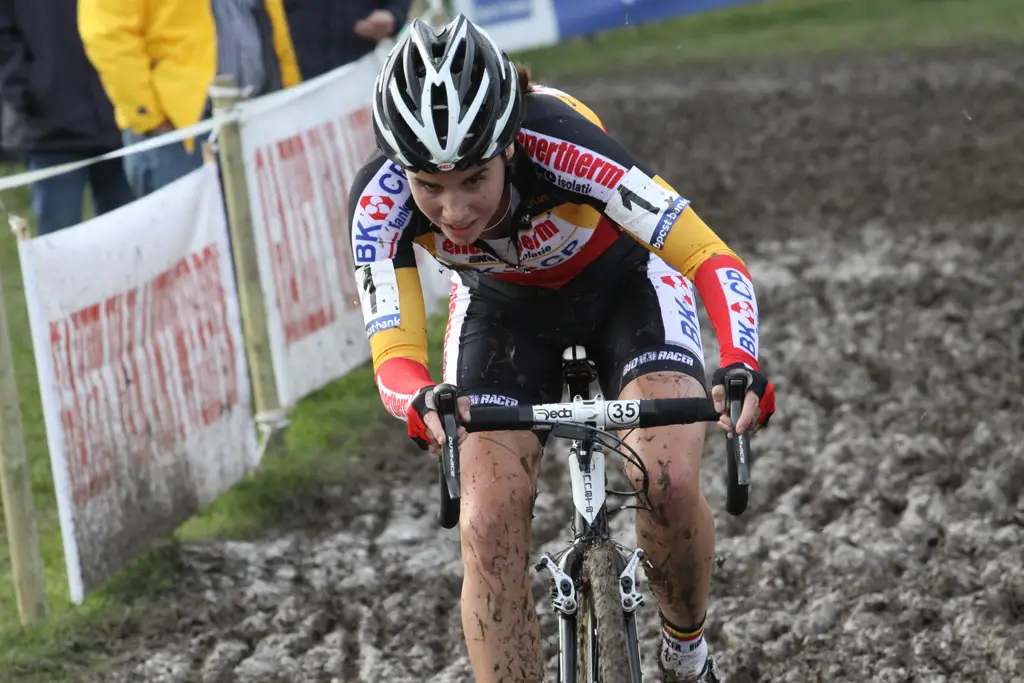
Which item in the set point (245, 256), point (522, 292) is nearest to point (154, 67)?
point (245, 256)

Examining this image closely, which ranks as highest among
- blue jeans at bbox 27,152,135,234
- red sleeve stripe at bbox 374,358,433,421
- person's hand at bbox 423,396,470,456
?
person's hand at bbox 423,396,470,456

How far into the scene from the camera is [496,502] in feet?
14.3

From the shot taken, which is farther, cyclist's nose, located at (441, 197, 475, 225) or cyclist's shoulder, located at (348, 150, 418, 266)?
cyclist's shoulder, located at (348, 150, 418, 266)

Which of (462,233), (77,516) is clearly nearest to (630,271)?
(462,233)

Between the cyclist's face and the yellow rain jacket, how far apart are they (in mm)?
3806

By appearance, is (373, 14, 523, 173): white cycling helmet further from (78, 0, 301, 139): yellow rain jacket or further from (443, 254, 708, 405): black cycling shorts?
(78, 0, 301, 139): yellow rain jacket

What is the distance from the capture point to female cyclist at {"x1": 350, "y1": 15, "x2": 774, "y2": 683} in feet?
13.5

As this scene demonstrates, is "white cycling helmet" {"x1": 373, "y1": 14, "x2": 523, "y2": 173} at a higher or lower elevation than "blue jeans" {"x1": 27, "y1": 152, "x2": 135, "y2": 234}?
higher

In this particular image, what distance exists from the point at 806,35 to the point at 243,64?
14669 mm

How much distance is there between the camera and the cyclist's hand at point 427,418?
3832 mm

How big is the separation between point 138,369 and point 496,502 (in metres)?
2.56

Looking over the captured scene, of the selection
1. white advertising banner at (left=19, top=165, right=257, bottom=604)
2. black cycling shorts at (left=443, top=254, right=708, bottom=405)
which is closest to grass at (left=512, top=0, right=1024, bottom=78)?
white advertising banner at (left=19, top=165, right=257, bottom=604)

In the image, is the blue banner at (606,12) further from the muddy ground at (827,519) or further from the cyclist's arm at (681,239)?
the cyclist's arm at (681,239)

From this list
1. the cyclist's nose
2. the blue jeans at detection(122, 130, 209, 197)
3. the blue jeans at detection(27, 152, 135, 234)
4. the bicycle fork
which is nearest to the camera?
the bicycle fork
